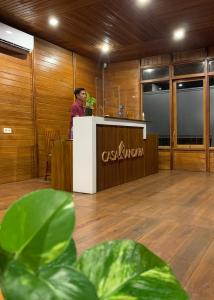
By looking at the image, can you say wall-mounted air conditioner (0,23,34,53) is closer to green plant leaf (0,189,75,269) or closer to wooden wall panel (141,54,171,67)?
wooden wall panel (141,54,171,67)

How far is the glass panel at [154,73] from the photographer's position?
744cm

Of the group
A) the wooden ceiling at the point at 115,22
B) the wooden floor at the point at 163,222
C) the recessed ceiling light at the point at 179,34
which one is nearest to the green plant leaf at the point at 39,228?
the wooden floor at the point at 163,222

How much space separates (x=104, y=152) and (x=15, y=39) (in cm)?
277

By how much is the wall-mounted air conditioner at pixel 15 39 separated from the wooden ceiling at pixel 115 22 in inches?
5.9

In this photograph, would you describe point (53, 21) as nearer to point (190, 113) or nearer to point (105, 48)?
point (105, 48)

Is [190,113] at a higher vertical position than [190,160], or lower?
higher

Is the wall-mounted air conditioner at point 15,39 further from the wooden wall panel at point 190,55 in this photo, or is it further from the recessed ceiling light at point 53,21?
the wooden wall panel at point 190,55

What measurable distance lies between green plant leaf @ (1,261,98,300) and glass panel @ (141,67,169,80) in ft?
24.8

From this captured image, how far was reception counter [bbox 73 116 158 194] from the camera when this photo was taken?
4.33 meters

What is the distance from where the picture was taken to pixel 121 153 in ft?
16.6

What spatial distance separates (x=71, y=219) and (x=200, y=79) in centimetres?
740

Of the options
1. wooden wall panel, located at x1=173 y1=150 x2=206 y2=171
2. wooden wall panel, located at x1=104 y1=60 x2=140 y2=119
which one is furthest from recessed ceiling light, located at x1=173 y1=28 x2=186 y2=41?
wooden wall panel, located at x1=173 y1=150 x2=206 y2=171

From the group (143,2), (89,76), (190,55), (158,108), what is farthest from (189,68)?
(143,2)

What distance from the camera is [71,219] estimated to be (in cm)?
27
